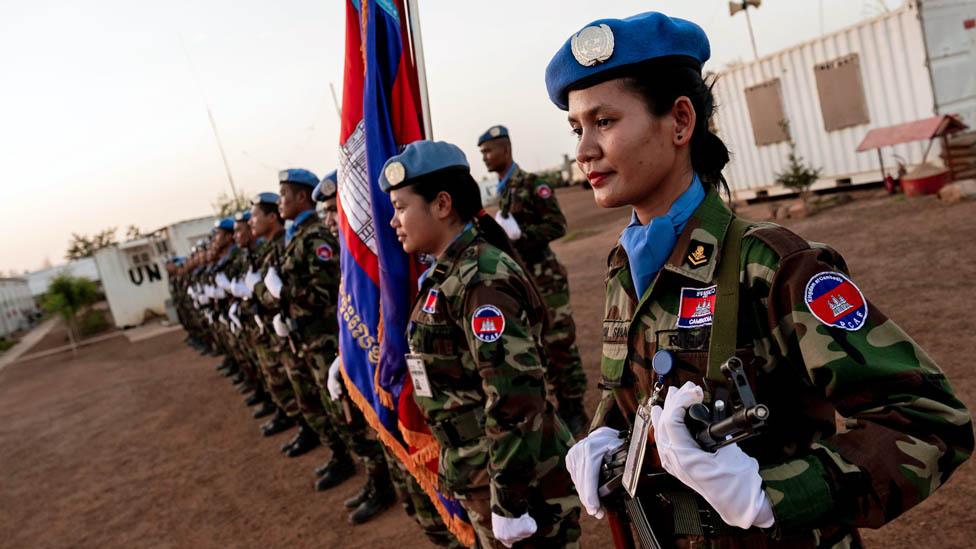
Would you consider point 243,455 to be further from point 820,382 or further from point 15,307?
point 15,307

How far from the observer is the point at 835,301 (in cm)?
107

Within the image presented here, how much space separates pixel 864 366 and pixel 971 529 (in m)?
2.31

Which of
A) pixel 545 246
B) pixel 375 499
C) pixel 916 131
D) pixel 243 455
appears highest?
pixel 545 246

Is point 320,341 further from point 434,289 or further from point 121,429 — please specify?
point 121,429

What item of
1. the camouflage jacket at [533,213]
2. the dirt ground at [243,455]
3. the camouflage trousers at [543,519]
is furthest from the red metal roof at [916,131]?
the camouflage trousers at [543,519]

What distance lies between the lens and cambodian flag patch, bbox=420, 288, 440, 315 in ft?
7.74

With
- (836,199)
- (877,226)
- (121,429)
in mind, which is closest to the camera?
(877,226)

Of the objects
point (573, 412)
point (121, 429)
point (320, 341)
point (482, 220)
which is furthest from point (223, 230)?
point (482, 220)

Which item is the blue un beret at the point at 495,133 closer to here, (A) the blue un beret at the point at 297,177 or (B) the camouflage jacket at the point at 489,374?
(A) the blue un beret at the point at 297,177

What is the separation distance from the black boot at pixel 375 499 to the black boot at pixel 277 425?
3.05 meters

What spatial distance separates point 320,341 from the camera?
488 centimetres

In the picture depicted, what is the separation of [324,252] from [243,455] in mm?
3288

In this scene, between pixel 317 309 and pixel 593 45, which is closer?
pixel 593 45

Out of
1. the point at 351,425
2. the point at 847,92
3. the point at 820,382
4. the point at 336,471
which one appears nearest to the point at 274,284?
the point at 351,425
